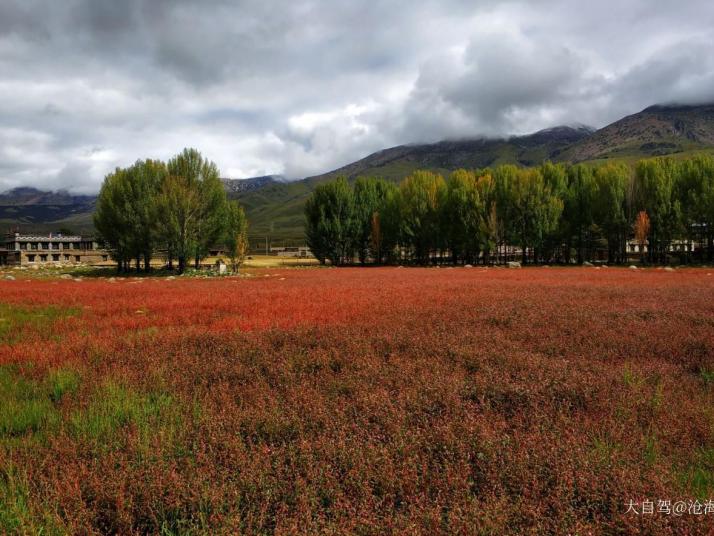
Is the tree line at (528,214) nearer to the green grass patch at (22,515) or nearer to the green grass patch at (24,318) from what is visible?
the green grass patch at (24,318)

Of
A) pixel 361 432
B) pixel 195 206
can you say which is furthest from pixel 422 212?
pixel 361 432

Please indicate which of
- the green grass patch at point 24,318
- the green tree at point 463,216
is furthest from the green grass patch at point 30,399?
the green tree at point 463,216

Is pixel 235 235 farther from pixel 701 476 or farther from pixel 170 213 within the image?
pixel 701 476

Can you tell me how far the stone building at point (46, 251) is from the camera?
89.0 m

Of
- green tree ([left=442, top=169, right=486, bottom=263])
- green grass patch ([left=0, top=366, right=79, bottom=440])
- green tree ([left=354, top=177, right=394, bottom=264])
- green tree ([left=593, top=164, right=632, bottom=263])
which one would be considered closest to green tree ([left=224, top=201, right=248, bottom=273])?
green tree ([left=354, top=177, right=394, bottom=264])

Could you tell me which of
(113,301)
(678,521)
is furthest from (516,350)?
(113,301)

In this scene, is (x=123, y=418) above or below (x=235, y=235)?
below

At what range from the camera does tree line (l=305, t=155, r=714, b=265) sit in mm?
50688

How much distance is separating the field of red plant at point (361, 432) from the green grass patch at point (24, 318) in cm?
120

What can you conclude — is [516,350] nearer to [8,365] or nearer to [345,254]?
[8,365]

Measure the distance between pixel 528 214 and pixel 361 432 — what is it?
185 ft

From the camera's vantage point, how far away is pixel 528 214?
2157 inches

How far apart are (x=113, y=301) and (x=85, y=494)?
13.7 meters

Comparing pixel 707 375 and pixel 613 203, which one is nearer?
pixel 707 375
